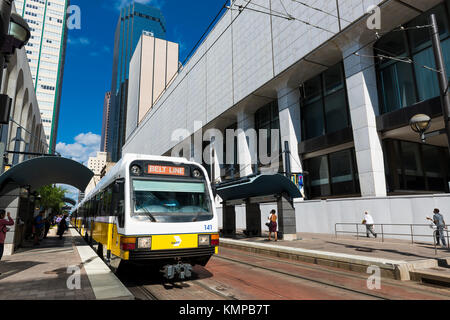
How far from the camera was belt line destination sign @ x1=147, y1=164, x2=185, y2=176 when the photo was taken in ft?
23.4

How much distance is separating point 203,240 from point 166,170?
6.35 ft

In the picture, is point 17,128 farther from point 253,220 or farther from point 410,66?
point 410,66

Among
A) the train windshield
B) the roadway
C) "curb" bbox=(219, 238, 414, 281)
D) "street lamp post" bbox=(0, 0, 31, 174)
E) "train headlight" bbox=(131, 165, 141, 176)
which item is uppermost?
"street lamp post" bbox=(0, 0, 31, 174)

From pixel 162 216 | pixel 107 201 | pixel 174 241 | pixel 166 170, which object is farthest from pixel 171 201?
pixel 107 201

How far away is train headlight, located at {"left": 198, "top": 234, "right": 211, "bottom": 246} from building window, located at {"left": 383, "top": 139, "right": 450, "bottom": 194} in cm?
1725

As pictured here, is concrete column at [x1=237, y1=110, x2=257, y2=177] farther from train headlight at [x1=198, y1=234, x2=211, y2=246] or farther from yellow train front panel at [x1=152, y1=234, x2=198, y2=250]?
yellow train front panel at [x1=152, y1=234, x2=198, y2=250]

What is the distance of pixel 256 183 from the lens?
1581 centimetres

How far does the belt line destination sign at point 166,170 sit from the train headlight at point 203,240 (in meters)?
1.66

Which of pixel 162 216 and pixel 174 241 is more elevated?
pixel 162 216

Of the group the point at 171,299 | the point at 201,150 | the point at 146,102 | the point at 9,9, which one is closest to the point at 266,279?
the point at 171,299

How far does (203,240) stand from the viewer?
674 cm

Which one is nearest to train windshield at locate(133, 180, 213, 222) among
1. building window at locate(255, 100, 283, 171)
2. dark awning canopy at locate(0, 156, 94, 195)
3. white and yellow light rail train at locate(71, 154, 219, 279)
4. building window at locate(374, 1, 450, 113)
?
white and yellow light rail train at locate(71, 154, 219, 279)
